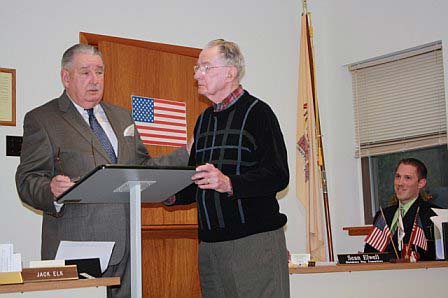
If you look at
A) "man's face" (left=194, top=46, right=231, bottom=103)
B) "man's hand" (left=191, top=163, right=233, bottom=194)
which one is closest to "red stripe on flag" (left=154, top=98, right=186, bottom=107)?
"man's face" (left=194, top=46, right=231, bottom=103)

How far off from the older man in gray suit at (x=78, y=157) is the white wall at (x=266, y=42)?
144cm

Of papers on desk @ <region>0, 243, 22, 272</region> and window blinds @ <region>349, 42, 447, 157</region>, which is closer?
papers on desk @ <region>0, 243, 22, 272</region>

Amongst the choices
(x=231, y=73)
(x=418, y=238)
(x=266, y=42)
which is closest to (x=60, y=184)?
(x=231, y=73)

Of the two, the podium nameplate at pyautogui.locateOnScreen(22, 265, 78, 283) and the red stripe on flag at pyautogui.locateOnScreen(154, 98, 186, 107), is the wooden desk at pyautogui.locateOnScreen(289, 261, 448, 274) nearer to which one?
the podium nameplate at pyautogui.locateOnScreen(22, 265, 78, 283)

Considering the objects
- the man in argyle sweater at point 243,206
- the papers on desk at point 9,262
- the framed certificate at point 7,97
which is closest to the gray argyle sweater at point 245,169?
the man in argyle sweater at point 243,206

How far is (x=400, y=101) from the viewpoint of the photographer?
6074mm

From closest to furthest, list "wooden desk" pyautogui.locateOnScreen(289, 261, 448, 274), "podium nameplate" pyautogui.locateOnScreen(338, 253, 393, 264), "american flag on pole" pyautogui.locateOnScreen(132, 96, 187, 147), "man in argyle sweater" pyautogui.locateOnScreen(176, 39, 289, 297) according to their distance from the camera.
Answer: "man in argyle sweater" pyautogui.locateOnScreen(176, 39, 289, 297) < "wooden desk" pyautogui.locateOnScreen(289, 261, 448, 274) < "podium nameplate" pyautogui.locateOnScreen(338, 253, 393, 264) < "american flag on pole" pyautogui.locateOnScreen(132, 96, 187, 147)

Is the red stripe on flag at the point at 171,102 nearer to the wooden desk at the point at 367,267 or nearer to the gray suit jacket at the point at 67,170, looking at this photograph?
the gray suit jacket at the point at 67,170

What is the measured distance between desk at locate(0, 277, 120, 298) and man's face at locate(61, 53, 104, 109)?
Result: 1.09 m

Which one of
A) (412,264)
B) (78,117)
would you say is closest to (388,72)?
(412,264)

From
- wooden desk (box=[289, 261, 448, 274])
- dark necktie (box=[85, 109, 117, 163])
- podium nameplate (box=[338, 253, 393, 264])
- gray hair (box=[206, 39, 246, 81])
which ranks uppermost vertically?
gray hair (box=[206, 39, 246, 81])

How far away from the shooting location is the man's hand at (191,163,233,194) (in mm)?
2633

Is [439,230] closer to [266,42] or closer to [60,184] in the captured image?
[266,42]

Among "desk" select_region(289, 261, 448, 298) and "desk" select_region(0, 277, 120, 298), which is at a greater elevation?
"desk" select_region(0, 277, 120, 298)
